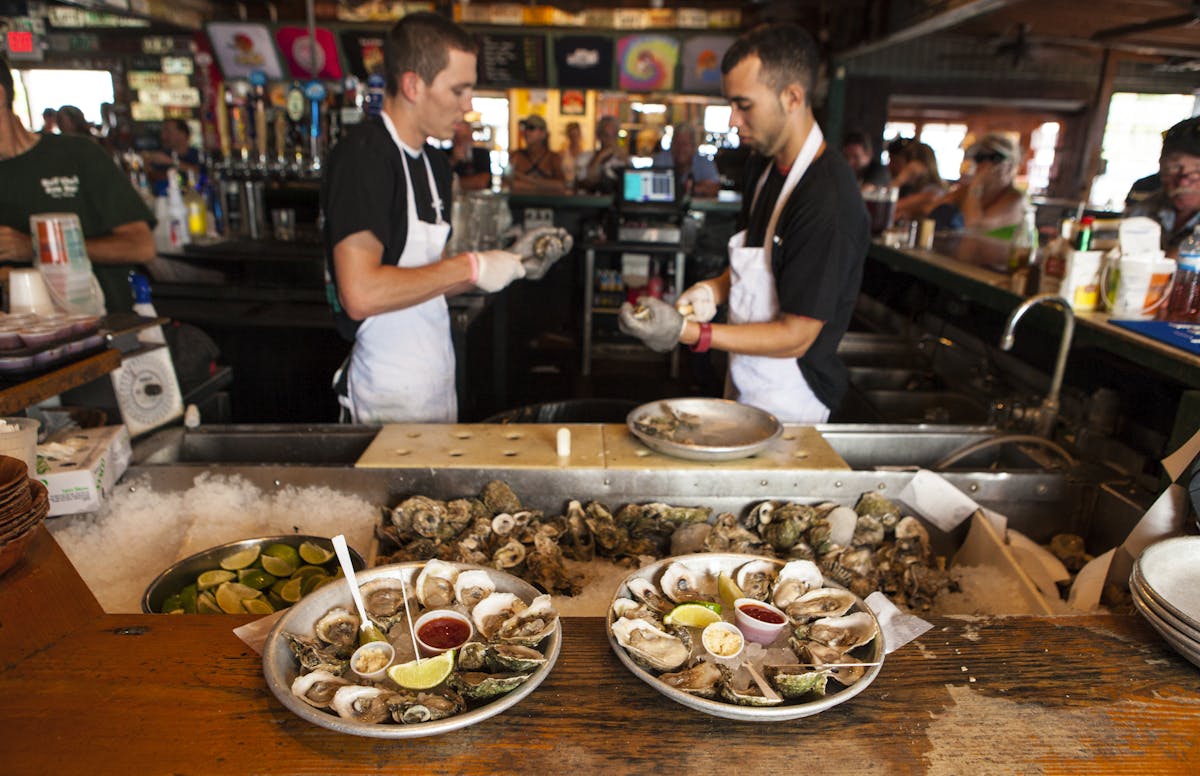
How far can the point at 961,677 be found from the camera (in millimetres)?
1007

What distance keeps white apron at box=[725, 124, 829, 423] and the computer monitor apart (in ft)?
12.7

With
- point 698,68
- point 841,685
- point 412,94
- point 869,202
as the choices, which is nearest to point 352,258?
point 412,94

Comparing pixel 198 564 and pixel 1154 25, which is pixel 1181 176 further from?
pixel 1154 25

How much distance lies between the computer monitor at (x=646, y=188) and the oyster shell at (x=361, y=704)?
5.75 m

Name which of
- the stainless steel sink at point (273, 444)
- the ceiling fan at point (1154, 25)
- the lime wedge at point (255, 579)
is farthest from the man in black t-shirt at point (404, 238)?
the ceiling fan at point (1154, 25)

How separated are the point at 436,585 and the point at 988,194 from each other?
225 inches

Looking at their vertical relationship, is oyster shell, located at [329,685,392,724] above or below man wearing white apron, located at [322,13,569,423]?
below

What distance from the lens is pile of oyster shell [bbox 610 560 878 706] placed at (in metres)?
0.92

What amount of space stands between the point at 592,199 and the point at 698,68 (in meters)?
2.76

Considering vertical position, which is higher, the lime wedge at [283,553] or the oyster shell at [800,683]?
the oyster shell at [800,683]

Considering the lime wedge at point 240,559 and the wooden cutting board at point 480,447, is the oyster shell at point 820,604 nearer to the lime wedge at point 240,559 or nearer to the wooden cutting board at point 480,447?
the wooden cutting board at point 480,447

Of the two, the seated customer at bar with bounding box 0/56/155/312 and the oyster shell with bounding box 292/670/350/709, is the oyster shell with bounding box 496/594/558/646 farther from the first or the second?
the seated customer at bar with bounding box 0/56/155/312

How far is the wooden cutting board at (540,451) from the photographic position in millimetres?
1722

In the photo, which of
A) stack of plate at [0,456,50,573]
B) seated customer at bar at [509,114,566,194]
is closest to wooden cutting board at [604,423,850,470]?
stack of plate at [0,456,50,573]
